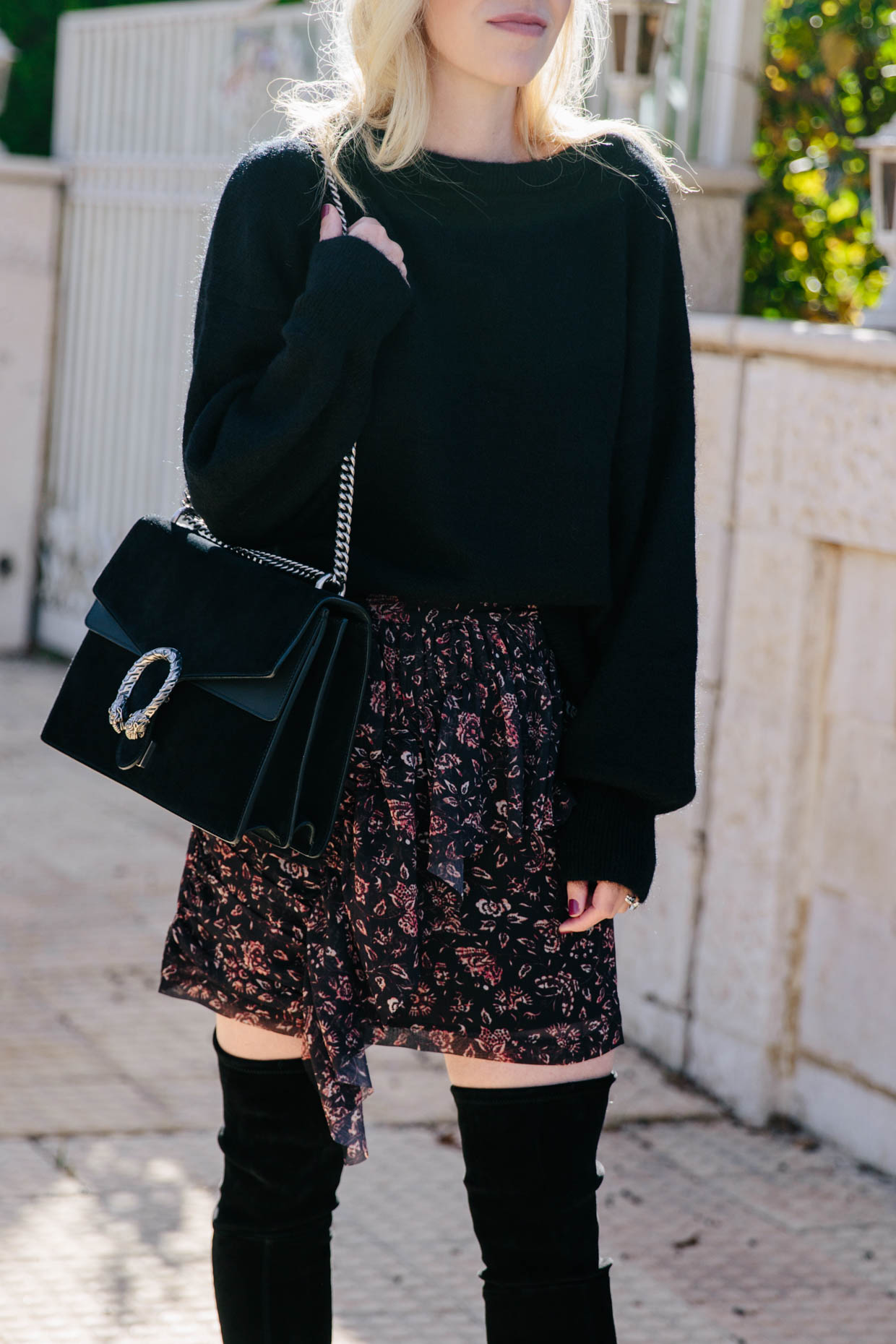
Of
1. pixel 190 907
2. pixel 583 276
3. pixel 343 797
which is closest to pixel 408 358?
pixel 583 276

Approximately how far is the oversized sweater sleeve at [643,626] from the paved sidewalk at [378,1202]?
1072 mm

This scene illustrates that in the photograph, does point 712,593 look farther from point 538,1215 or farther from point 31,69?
point 31,69

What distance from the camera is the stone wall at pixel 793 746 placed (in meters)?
3.07

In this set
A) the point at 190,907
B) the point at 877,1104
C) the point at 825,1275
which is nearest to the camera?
the point at 190,907

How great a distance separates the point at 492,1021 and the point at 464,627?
0.42 m

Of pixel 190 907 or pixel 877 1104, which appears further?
pixel 877 1104

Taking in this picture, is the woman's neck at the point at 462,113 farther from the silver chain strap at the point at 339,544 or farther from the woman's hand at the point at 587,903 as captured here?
the woman's hand at the point at 587,903

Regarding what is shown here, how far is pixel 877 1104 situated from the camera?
3100mm

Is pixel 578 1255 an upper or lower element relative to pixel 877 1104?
upper

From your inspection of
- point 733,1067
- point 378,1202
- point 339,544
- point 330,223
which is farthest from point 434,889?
point 733,1067

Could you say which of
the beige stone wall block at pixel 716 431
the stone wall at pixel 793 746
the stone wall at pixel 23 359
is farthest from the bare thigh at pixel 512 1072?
the stone wall at pixel 23 359

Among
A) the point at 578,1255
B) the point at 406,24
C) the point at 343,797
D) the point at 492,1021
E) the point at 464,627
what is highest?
the point at 406,24

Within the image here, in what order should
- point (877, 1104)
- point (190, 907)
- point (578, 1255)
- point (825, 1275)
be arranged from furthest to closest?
point (877, 1104) < point (825, 1275) < point (190, 907) < point (578, 1255)

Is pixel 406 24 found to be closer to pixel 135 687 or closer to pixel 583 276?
pixel 583 276
